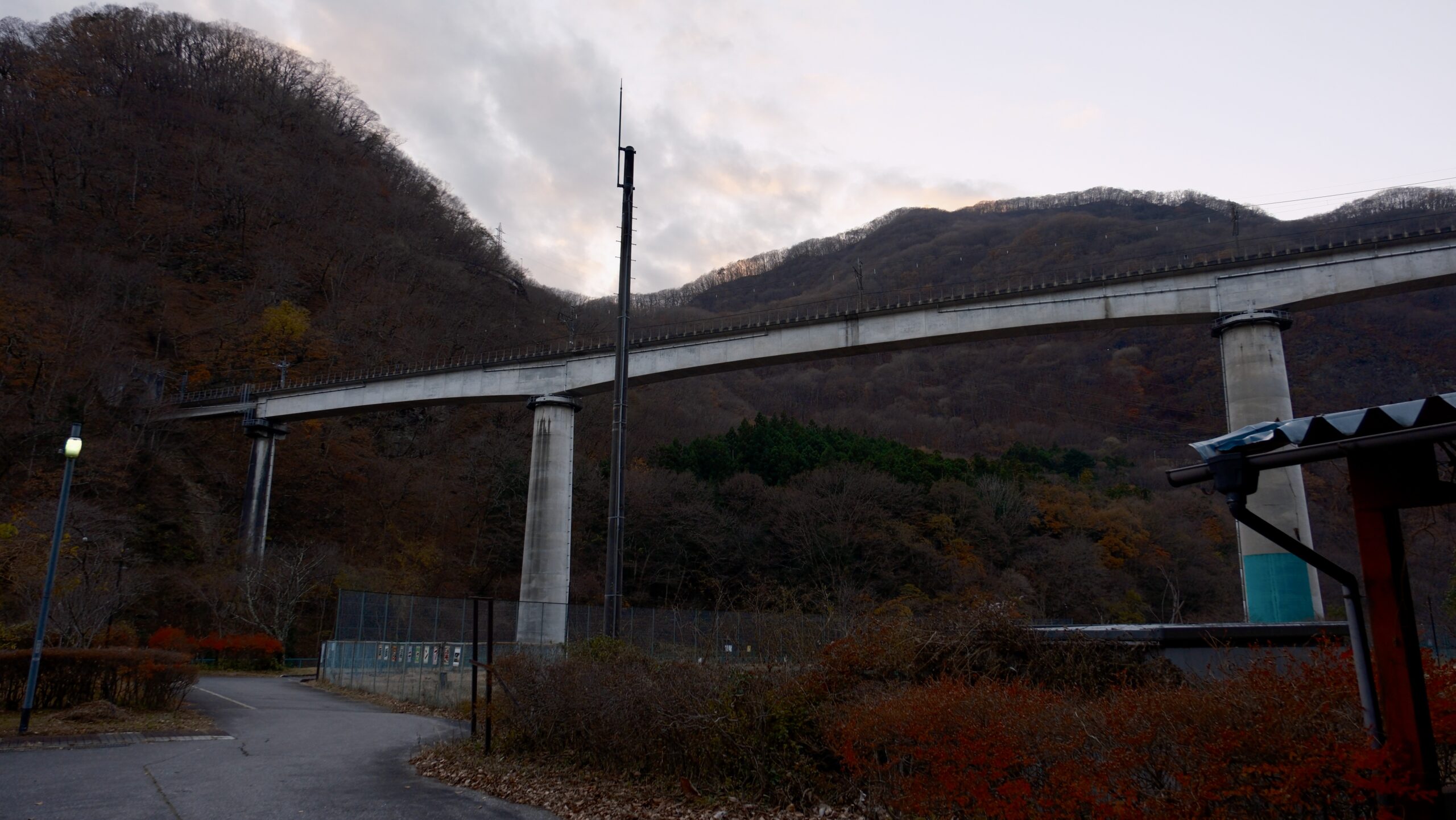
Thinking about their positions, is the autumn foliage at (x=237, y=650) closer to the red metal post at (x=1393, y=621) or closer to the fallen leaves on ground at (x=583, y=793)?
the fallen leaves on ground at (x=583, y=793)

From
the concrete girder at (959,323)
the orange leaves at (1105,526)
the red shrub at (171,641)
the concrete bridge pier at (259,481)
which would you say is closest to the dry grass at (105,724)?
the red shrub at (171,641)

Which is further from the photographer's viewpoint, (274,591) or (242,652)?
(274,591)

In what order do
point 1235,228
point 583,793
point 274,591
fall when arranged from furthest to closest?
point 274,591 < point 1235,228 < point 583,793

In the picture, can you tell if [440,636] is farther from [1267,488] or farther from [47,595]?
[1267,488]

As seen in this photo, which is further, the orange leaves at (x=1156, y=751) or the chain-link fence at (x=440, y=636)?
the chain-link fence at (x=440, y=636)

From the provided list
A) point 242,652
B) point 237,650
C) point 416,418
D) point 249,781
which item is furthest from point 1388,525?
point 416,418

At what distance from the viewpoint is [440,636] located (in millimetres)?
26500

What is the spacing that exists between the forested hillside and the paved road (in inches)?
492

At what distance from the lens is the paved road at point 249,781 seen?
952 centimetres

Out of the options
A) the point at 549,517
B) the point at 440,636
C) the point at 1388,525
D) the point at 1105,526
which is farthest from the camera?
the point at 1105,526

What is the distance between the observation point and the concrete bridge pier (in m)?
46.1

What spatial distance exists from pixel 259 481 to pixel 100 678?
33589 mm

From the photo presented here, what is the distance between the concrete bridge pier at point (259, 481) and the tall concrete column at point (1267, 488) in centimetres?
4516

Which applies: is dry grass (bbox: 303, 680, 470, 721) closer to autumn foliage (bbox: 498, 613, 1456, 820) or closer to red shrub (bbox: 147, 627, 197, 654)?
autumn foliage (bbox: 498, 613, 1456, 820)
